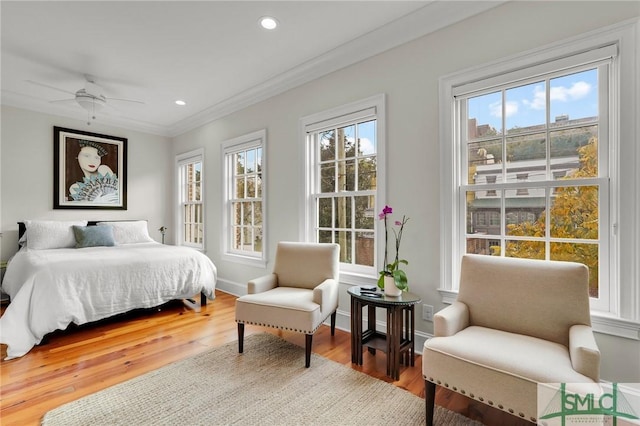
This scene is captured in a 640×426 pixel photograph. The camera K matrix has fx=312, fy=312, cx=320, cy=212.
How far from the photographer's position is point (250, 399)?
1933 mm

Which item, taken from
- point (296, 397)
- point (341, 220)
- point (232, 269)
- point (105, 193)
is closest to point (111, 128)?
point (105, 193)

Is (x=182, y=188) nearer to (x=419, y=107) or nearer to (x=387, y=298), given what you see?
(x=419, y=107)

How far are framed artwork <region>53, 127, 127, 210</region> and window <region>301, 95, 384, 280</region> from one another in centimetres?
350

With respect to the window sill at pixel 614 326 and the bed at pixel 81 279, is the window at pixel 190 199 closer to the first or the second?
the bed at pixel 81 279

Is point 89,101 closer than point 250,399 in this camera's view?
No

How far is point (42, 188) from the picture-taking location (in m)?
4.39

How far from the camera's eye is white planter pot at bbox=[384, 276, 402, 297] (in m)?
2.27

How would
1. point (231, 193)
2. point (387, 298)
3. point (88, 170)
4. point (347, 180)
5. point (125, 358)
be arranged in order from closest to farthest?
point (387, 298) < point (125, 358) < point (347, 180) < point (231, 193) < point (88, 170)

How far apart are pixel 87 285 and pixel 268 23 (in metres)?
2.91

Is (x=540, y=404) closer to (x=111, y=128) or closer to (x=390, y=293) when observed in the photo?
(x=390, y=293)

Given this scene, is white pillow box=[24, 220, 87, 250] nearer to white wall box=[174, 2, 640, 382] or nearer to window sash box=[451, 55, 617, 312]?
white wall box=[174, 2, 640, 382]

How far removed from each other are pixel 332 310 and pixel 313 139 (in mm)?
1829

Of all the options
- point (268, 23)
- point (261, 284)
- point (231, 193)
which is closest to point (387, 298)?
point (261, 284)

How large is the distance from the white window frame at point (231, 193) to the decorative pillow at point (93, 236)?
145 cm
